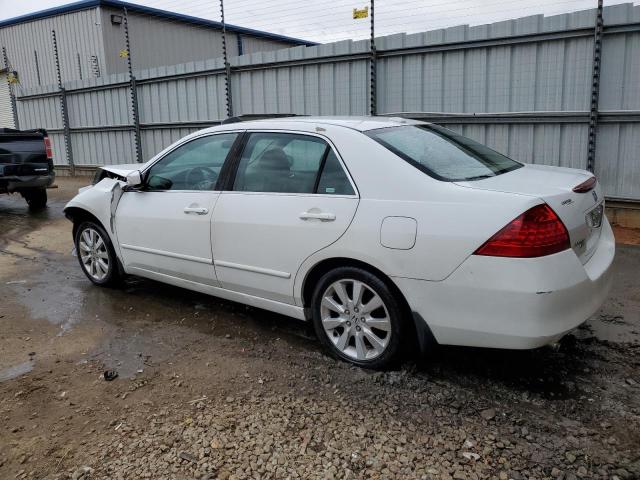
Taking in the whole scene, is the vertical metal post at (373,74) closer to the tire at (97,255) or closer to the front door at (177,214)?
the front door at (177,214)

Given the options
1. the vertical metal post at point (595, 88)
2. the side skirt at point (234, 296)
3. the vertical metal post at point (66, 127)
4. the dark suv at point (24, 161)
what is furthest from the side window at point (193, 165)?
the vertical metal post at point (66, 127)

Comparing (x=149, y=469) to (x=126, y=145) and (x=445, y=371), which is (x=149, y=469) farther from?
(x=126, y=145)

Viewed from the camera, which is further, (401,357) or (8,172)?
(8,172)

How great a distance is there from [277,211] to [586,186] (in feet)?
6.26

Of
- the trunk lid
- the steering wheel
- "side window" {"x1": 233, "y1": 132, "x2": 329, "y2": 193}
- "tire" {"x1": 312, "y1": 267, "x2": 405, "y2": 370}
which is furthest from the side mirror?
the trunk lid

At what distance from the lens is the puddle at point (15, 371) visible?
3.61 metres

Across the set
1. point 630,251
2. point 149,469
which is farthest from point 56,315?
point 630,251

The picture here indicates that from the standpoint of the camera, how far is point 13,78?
59.8 feet

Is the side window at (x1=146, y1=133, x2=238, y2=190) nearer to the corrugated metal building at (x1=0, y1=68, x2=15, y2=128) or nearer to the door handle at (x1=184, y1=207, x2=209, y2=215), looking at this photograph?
the door handle at (x1=184, y1=207, x2=209, y2=215)

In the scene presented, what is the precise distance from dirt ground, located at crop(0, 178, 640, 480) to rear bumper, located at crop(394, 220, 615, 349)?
0.42 metres

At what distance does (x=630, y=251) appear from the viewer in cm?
620

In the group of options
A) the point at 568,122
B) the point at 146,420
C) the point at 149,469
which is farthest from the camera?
the point at 568,122

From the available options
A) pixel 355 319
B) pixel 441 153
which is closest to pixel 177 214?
pixel 355 319

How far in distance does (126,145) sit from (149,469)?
477 inches
